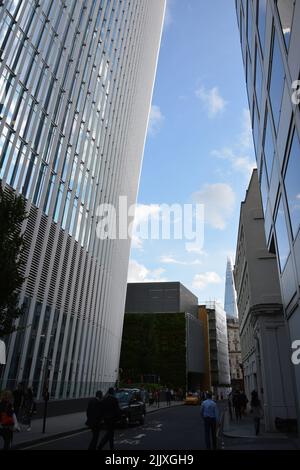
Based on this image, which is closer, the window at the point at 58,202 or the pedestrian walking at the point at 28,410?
the pedestrian walking at the point at 28,410

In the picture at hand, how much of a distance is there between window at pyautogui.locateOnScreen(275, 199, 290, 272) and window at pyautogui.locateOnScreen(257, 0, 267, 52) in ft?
23.2

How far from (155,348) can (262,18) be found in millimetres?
51756

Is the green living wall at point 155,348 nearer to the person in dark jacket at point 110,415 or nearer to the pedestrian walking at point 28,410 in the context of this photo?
the pedestrian walking at point 28,410

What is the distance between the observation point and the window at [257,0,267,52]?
543 inches

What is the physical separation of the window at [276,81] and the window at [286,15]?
883 millimetres

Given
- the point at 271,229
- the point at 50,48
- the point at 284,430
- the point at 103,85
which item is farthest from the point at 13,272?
the point at 103,85

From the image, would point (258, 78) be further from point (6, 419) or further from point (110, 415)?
point (6, 419)

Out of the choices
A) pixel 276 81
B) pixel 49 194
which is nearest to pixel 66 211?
pixel 49 194

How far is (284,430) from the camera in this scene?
16.3 meters

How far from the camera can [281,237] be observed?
14.6m

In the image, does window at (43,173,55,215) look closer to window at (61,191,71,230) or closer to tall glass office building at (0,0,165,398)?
tall glass office building at (0,0,165,398)

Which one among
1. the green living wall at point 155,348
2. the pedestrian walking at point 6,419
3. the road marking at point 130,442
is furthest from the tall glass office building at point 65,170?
the green living wall at point 155,348

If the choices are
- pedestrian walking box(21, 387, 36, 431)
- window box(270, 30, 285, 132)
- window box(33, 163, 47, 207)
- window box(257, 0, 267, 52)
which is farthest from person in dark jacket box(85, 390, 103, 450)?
window box(33, 163, 47, 207)

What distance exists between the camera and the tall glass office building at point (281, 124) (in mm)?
10570
